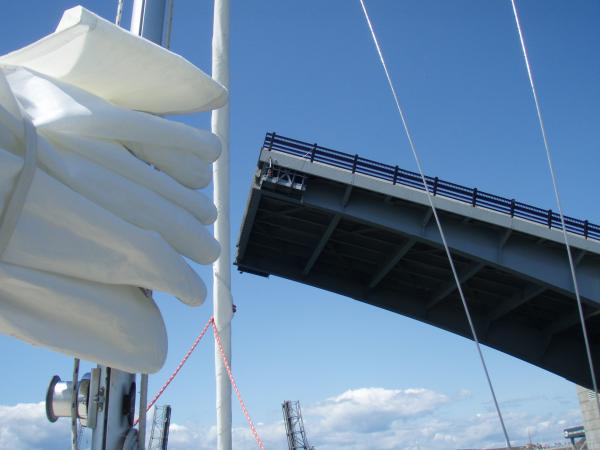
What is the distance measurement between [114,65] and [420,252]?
40.6 ft

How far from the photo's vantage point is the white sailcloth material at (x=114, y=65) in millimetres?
1516

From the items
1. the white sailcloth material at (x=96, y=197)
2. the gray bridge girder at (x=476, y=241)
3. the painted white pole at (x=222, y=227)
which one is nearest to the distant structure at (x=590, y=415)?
the gray bridge girder at (x=476, y=241)

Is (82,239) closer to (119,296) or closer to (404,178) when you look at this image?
(119,296)

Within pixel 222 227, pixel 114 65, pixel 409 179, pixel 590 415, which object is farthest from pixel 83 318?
pixel 590 415

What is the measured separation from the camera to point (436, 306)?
620 inches

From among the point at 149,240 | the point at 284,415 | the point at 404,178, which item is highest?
the point at 404,178

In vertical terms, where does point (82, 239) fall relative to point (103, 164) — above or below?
below

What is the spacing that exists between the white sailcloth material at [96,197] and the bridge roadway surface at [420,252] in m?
10.2

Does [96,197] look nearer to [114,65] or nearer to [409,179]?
[114,65]

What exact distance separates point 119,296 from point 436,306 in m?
15.0

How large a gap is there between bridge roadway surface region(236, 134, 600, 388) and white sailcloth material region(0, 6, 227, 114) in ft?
33.0

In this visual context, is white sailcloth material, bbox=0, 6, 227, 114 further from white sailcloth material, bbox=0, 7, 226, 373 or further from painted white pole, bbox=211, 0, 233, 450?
painted white pole, bbox=211, 0, 233, 450

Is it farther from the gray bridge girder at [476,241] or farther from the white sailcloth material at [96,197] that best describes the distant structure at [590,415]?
the white sailcloth material at [96,197]

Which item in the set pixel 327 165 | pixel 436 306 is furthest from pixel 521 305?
pixel 327 165
